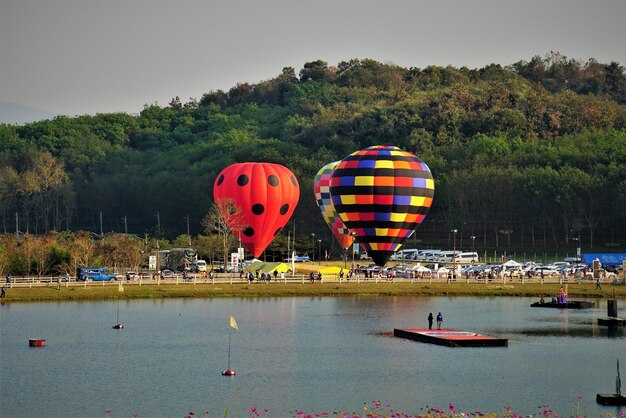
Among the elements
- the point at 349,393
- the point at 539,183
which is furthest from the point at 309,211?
the point at 349,393

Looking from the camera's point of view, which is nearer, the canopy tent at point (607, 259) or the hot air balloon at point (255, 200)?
the canopy tent at point (607, 259)

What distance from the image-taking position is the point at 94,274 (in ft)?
312

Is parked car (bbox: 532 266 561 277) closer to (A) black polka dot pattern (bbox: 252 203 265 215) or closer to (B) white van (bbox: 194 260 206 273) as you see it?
(A) black polka dot pattern (bbox: 252 203 265 215)

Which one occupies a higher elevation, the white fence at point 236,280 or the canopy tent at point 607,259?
the canopy tent at point 607,259

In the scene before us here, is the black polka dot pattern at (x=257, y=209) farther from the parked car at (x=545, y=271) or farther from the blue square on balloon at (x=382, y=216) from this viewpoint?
the parked car at (x=545, y=271)

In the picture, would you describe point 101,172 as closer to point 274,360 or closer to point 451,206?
point 451,206

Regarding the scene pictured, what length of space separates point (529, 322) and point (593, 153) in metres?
74.4

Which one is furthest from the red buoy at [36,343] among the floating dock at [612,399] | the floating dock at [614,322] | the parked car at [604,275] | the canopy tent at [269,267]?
the parked car at [604,275]

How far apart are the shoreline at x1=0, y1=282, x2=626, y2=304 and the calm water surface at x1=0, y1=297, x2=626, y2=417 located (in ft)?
10.3

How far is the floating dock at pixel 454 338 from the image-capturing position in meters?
61.7

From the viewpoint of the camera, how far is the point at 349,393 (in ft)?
163

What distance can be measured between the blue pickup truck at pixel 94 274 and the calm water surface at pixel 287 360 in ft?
45.1

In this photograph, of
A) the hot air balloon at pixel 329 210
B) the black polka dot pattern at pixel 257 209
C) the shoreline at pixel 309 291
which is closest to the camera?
the shoreline at pixel 309 291

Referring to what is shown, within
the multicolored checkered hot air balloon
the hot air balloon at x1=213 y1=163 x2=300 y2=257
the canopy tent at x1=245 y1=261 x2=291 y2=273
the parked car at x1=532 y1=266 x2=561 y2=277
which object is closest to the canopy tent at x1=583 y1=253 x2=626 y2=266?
the parked car at x1=532 y1=266 x2=561 y2=277
